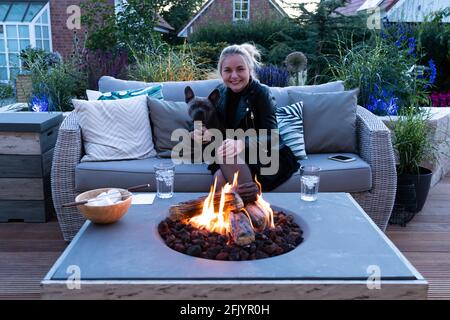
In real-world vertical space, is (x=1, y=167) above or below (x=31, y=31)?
below

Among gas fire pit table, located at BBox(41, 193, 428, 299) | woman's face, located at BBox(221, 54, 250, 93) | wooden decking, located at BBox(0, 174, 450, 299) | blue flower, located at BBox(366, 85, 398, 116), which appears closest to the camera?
gas fire pit table, located at BBox(41, 193, 428, 299)

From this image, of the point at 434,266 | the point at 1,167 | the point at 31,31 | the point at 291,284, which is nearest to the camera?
the point at 291,284

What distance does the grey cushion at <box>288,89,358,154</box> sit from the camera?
3182 mm

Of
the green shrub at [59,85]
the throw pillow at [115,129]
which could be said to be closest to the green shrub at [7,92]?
the green shrub at [59,85]

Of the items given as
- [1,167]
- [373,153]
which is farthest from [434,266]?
[1,167]

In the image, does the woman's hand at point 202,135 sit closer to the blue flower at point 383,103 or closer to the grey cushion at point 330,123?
the grey cushion at point 330,123

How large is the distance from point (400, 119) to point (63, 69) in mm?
3173

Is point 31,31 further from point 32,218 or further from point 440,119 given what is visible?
point 440,119

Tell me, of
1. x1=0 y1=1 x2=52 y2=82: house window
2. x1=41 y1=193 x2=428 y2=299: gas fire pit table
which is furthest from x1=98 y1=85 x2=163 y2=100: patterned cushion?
x1=0 y1=1 x2=52 y2=82: house window

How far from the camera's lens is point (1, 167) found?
315 centimetres

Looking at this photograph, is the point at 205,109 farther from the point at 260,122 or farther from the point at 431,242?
the point at 431,242

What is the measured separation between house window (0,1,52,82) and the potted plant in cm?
976

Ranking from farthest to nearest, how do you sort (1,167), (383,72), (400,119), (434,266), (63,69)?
(63,69), (383,72), (400,119), (1,167), (434,266)

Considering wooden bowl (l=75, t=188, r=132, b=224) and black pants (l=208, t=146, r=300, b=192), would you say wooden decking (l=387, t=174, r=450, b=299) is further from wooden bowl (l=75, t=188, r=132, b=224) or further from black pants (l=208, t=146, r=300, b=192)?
wooden bowl (l=75, t=188, r=132, b=224)
